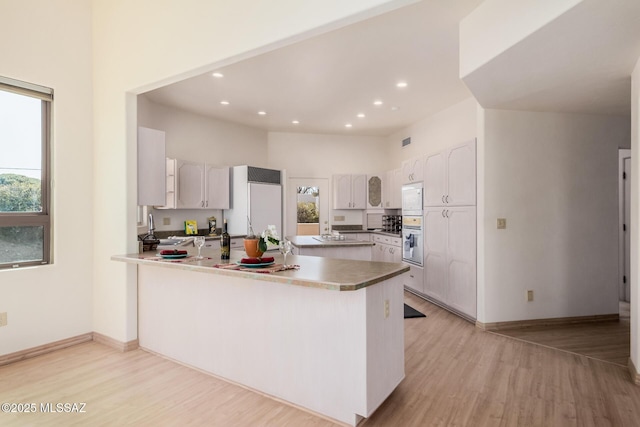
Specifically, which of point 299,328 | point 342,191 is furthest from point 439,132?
point 299,328

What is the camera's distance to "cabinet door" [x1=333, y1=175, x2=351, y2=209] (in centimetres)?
734

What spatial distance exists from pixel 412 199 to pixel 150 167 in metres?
3.60

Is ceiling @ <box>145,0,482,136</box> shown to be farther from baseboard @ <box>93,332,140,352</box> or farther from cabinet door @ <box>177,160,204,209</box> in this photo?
baseboard @ <box>93,332,140,352</box>

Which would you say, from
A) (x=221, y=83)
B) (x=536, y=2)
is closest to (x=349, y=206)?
(x=221, y=83)

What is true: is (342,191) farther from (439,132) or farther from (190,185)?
(190,185)

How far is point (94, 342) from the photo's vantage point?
3469 millimetres

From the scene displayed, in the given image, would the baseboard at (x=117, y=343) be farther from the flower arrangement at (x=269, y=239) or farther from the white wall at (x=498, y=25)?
the white wall at (x=498, y=25)

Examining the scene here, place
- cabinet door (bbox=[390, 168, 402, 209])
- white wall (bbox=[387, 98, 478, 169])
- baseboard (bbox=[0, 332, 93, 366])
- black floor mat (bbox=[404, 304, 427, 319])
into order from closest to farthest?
baseboard (bbox=[0, 332, 93, 366])
black floor mat (bbox=[404, 304, 427, 319])
white wall (bbox=[387, 98, 478, 169])
cabinet door (bbox=[390, 168, 402, 209])

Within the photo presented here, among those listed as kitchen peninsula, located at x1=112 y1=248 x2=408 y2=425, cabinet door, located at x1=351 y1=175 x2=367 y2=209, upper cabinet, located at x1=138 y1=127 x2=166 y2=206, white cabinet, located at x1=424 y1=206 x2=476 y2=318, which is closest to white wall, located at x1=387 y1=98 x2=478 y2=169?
cabinet door, located at x1=351 y1=175 x2=367 y2=209

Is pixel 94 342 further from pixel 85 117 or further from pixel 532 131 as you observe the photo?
pixel 532 131

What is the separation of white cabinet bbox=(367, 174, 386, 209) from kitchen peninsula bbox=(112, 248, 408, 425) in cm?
477

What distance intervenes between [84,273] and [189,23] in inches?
98.4

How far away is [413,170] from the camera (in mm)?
5457

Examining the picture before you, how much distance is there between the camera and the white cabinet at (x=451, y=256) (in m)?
4.12
